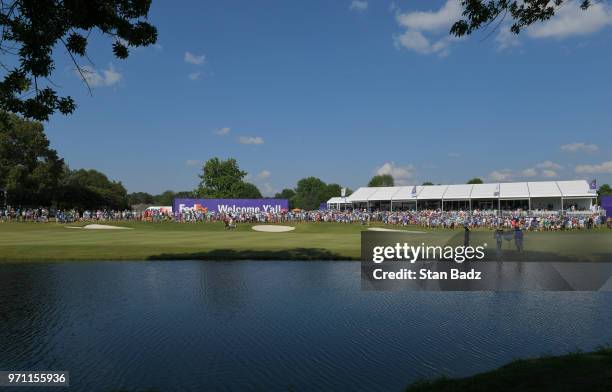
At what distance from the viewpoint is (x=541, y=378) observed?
664 centimetres

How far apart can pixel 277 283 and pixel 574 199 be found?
68.0m

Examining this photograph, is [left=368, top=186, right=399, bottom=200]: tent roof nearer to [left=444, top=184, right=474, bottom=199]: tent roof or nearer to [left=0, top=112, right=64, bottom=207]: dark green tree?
[left=444, top=184, right=474, bottom=199]: tent roof

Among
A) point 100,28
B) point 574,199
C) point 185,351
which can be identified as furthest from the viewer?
point 574,199

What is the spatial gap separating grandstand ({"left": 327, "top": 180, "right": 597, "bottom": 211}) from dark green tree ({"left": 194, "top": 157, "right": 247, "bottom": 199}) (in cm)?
3105

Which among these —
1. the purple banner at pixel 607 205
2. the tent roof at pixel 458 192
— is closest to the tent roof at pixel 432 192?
the tent roof at pixel 458 192

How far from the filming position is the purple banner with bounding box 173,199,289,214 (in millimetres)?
65938

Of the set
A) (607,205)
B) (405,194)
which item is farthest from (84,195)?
(607,205)

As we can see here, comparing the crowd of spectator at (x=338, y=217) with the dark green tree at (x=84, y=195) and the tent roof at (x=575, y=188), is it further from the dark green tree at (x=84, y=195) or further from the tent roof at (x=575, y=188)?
the dark green tree at (x=84, y=195)

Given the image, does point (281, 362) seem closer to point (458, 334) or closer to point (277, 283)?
point (458, 334)

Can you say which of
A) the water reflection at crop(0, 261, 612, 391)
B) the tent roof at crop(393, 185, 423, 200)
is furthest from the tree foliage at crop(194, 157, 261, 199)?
the water reflection at crop(0, 261, 612, 391)

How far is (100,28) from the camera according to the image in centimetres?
1060

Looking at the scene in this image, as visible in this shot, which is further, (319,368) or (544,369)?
(319,368)

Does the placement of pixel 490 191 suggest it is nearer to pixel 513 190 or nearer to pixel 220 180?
pixel 513 190

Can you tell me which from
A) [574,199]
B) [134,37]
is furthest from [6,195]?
[574,199]
